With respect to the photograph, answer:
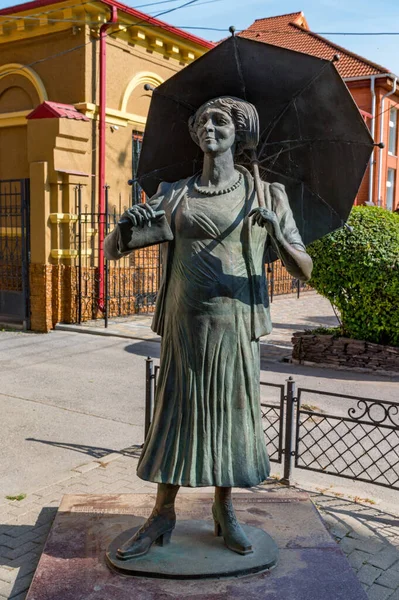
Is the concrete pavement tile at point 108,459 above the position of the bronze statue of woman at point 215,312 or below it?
below

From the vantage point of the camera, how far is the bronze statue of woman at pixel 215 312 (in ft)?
11.1

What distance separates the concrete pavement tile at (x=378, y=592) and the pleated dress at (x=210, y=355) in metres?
1.00

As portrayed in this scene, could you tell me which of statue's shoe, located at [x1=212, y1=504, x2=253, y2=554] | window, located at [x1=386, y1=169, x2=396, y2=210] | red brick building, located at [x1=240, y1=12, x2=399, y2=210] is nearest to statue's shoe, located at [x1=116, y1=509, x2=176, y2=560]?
statue's shoe, located at [x1=212, y1=504, x2=253, y2=554]

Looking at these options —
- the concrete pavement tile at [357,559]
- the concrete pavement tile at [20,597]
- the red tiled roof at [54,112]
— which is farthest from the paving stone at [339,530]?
the red tiled roof at [54,112]

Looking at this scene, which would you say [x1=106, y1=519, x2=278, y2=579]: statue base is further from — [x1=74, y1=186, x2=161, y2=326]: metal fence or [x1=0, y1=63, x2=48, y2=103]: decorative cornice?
[x1=0, y1=63, x2=48, y2=103]: decorative cornice

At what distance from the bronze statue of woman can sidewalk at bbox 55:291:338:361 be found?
7.30 m

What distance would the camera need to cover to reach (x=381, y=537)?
14.8 feet

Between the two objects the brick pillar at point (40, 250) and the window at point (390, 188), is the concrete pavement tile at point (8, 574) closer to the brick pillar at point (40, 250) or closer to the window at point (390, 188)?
the brick pillar at point (40, 250)

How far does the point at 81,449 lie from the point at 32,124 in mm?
8228

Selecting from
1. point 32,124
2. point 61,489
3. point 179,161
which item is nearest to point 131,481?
point 61,489

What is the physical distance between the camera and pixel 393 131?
26.8 meters

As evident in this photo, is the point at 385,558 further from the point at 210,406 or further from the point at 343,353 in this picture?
the point at 343,353

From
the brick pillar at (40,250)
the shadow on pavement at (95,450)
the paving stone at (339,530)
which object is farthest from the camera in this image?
the brick pillar at (40,250)

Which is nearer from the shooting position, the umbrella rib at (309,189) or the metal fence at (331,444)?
the umbrella rib at (309,189)
